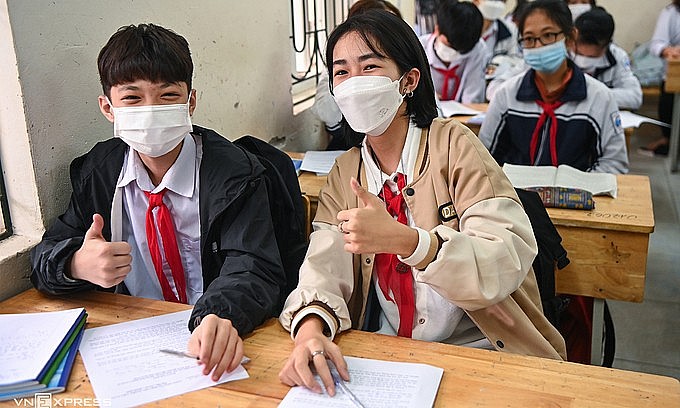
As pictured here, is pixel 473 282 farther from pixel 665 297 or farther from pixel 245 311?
pixel 665 297

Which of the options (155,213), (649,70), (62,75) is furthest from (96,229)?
(649,70)

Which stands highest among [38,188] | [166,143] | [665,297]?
[166,143]

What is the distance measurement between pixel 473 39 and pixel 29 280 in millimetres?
3313

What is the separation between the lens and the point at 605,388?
1.13 m

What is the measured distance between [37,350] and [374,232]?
63 cm

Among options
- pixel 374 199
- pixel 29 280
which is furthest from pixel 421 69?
pixel 29 280

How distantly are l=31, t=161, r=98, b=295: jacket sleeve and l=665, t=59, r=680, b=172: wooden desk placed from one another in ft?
14.8

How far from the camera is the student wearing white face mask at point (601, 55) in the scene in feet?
13.1

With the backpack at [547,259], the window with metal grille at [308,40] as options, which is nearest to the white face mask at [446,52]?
the window with metal grille at [308,40]

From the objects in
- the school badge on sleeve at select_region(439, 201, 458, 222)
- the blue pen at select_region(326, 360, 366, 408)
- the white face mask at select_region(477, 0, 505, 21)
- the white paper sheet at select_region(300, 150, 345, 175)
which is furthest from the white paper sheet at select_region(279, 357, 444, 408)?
the white face mask at select_region(477, 0, 505, 21)

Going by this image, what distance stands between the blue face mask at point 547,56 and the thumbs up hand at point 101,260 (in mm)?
1929

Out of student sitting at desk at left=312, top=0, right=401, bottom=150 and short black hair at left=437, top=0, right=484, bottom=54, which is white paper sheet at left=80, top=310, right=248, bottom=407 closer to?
student sitting at desk at left=312, top=0, right=401, bottom=150

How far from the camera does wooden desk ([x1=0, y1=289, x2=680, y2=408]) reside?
43.6 inches

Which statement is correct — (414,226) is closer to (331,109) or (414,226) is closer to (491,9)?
(331,109)
